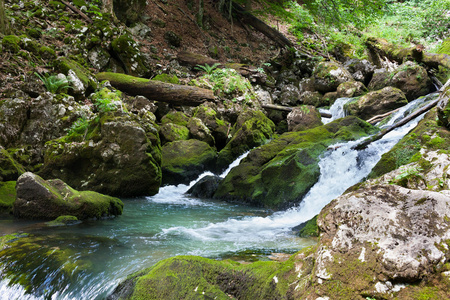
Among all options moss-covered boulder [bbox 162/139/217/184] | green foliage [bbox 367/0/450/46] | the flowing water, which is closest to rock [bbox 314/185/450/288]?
the flowing water

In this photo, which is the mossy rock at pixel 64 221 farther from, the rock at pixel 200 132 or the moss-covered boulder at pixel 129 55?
the moss-covered boulder at pixel 129 55

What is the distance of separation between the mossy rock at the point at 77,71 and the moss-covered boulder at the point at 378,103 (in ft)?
32.7

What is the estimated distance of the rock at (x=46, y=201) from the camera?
5598 millimetres

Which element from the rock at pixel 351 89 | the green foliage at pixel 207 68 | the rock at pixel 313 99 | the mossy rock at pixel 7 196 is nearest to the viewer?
the mossy rock at pixel 7 196

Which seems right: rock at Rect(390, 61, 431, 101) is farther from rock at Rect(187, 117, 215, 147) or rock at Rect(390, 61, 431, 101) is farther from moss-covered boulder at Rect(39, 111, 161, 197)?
moss-covered boulder at Rect(39, 111, 161, 197)

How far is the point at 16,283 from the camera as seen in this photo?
3494 millimetres

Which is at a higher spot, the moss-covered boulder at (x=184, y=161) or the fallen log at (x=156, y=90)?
the fallen log at (x=156, y=90)

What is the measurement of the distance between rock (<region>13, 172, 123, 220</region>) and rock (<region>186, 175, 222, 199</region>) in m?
4.14

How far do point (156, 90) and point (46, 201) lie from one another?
793 cm

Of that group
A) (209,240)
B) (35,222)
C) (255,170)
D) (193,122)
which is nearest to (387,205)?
(209,240)

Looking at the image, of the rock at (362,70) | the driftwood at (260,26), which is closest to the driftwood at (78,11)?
the driftwood at (260,26)

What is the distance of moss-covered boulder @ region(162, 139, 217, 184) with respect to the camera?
35.0 feet

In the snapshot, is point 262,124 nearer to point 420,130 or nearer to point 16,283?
point 420,130

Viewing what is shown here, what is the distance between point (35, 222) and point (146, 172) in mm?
3574
